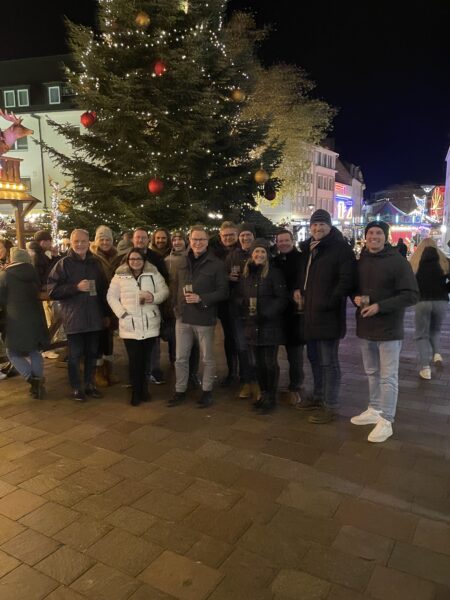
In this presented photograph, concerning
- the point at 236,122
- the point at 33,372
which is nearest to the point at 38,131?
the point at 236,122

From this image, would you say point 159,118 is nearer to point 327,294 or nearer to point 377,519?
point 327,294

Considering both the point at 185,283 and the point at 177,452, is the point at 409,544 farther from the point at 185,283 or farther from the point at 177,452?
the point at 185,283

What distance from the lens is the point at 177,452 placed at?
4129 mm

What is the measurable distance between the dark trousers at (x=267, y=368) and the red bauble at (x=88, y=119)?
673 cm

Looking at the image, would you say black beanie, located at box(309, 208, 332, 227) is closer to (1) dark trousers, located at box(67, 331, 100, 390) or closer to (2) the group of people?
(2) the group of people

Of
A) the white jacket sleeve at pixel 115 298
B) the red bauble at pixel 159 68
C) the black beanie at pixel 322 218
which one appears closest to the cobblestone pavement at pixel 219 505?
the white jacket sleeve at pixel 115 298

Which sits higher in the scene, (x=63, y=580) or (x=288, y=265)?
(x=288, y=265)

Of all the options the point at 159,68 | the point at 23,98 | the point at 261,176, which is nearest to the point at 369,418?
the point at 261,176

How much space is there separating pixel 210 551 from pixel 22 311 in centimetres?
377

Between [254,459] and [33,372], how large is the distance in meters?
3.09

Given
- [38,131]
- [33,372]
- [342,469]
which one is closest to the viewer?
[342,469]

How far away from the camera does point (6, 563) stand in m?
2.75

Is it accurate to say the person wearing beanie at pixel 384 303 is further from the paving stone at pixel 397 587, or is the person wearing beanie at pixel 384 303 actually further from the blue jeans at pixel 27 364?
the blue jeans at pixel 27 364

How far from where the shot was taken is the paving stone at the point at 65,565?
2631 millimetres
